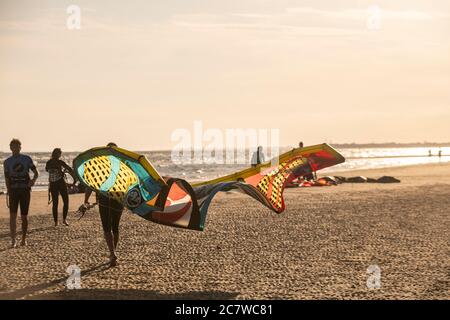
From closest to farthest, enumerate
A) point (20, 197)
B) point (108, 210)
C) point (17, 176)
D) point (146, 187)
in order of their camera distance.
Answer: point (146, 187), point (108, 210), point (17, 176), point (20, 197)

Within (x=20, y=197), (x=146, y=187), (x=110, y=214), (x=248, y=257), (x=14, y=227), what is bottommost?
(x=248, y=257)

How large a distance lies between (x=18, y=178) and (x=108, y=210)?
9.78 feet

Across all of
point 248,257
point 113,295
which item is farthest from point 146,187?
point 248,257

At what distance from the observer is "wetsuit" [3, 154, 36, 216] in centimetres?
1330

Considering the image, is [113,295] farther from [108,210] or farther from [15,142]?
[15,142]

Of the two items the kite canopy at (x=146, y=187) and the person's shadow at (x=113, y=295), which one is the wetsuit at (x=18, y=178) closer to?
the kite canopy at (x=146, y=187)

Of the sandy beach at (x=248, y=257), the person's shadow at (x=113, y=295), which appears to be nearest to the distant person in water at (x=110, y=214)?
the sandy beach at (x=248, y=257)

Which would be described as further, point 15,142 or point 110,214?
point 15,142

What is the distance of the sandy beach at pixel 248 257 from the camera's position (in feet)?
31.7

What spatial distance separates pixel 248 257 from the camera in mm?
12422

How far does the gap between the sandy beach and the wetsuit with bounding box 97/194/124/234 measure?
0.81 meters
